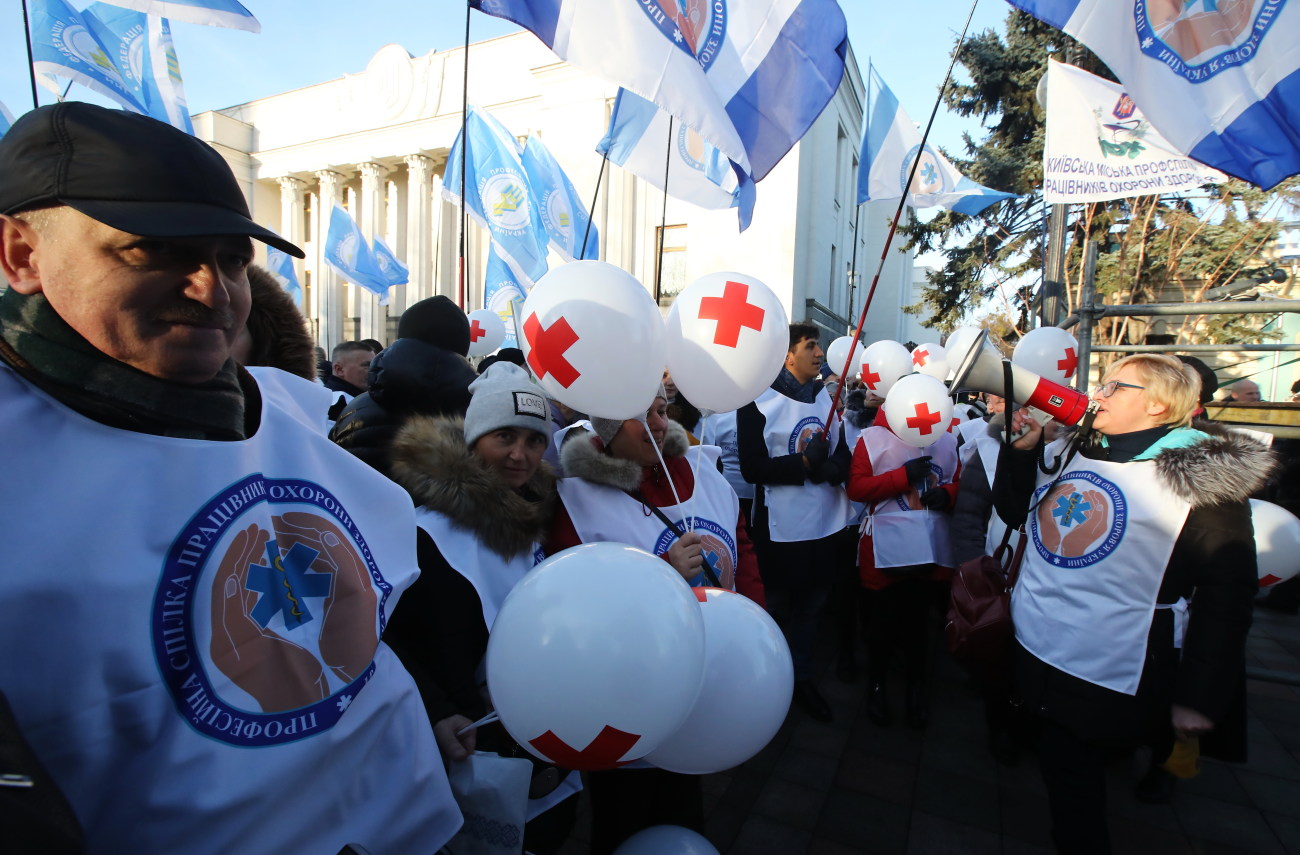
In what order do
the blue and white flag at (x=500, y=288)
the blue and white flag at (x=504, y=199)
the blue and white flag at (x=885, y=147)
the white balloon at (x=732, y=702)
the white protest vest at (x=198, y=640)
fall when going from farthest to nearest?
the blue and white flag at (x=500, y=288) → the blue and white flag at (x=504, y=199) → the blue and white flag at (x=885, y=147) → the white balloon at (x=732, y=702) → the white protest vest at (x=198, y=640)

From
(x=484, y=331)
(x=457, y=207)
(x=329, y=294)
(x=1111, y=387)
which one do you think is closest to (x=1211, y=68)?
(x=1111, y=387)

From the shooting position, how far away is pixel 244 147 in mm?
30094

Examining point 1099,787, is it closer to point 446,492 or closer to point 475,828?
point 475,828

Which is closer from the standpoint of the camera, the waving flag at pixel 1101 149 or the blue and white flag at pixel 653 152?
the waving flag at pixel 1101 149

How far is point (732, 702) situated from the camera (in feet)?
5.14

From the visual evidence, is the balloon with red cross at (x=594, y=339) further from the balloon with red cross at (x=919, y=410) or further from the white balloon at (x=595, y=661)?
the balloon with red cross at (x=919, y=410)

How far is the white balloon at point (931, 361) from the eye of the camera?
4.85 metres

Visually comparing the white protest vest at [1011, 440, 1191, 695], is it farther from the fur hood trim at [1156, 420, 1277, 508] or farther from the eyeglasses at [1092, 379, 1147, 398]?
the eyeglasses at [1092, 379, 1147, 398]

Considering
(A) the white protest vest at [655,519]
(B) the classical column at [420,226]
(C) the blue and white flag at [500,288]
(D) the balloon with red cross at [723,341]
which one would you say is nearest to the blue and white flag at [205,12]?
(D) the balloon with red cross at [723,341]

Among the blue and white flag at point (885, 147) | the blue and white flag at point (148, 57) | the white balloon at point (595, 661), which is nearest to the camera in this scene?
the white balloon at point (595, 661)

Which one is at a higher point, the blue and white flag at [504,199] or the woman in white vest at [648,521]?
the blue and white flag at [504,199]

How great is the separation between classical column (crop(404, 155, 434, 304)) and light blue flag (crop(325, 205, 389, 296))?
13.9 metres

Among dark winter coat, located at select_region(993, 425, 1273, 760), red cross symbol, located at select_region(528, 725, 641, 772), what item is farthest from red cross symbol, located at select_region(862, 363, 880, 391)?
red cross symbol, located at select_region(528, 725, 641, 772)

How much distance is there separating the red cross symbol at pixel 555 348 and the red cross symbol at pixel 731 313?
1.68 ft
